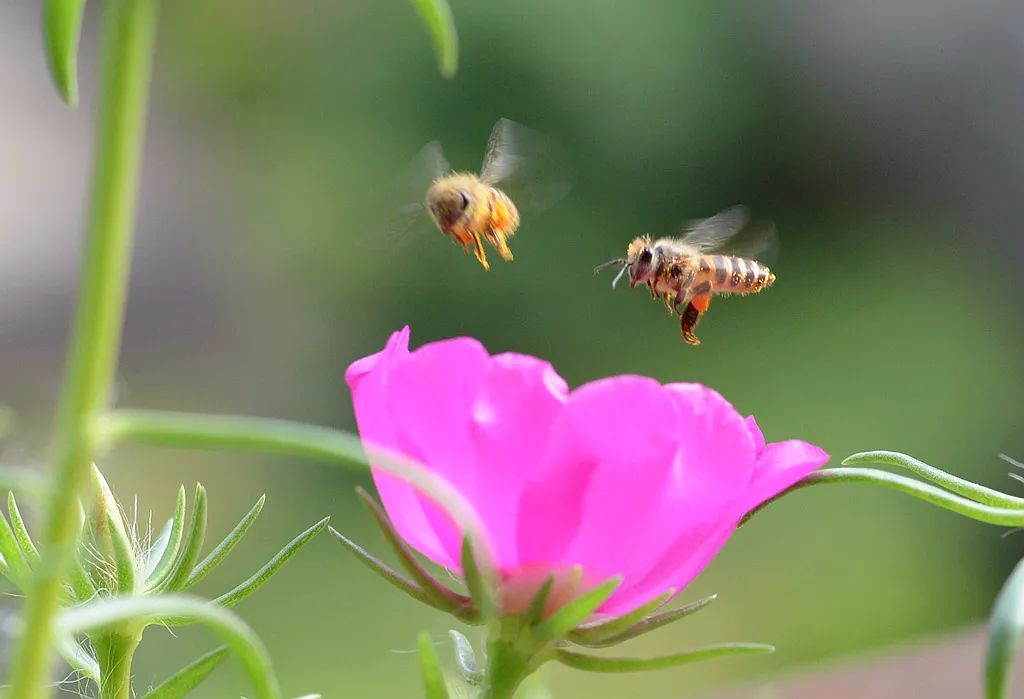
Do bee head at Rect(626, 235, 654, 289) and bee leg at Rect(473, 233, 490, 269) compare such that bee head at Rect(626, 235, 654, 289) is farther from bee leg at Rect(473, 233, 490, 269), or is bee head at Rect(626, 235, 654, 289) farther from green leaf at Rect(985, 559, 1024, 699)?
green leaf at Rect(985, 559, 1024, 699)

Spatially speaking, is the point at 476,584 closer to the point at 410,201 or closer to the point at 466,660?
the point at 466,660

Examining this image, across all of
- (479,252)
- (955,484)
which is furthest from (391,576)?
(479,252)

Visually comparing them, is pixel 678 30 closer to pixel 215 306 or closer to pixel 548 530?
pixel 215 306

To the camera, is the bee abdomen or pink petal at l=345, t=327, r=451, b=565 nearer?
pink petal at l=345, t=327, r=451, b=565

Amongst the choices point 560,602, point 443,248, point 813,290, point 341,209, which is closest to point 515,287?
point 443,248

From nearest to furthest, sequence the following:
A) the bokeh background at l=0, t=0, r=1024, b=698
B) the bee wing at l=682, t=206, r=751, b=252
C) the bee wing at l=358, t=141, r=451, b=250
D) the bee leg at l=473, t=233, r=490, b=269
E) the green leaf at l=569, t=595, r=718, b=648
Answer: the green leaf at l=569, t=595, r=718, b=648 < the bee leg at l=473, t=233, r=490, b=269 < the bee wing at l=682, t=206, r=751, b=252 < the bee wing at l=358, t=141, r=451, b=250 < the bokeh background at l=0, t=0, r=1024, b=698

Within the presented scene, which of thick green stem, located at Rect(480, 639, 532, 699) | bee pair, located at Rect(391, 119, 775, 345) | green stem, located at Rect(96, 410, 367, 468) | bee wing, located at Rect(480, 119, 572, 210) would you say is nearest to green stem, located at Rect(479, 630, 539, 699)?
thick green stem, located at Rect(480, 639, 532, 699)

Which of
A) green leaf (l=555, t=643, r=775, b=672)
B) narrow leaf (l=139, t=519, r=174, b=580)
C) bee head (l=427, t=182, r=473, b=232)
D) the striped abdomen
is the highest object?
bee head (l=427, t=182, r=473, b=232)
